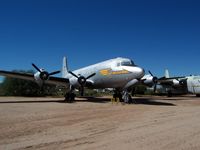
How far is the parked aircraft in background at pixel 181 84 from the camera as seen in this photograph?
42.3 metres

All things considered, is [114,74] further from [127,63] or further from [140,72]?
[140,72]

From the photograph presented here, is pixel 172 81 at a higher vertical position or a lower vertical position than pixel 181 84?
higher

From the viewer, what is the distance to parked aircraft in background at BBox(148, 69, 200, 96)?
4227cm

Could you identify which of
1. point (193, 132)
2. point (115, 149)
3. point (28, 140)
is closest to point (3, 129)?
point (28, 140)

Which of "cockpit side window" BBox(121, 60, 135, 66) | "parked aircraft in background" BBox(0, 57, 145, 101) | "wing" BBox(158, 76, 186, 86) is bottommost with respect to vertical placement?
"parked aircraft in background" BBox(0, 57, 145, 101)

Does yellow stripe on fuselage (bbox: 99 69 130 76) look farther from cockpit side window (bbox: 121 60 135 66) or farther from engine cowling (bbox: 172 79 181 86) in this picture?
engine cowling (bbox: 172 79 181 86)

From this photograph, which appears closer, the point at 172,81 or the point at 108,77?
the point at 108,77

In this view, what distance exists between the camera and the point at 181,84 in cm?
4547

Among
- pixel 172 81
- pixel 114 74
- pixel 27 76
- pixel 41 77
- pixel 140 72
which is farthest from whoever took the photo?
pixel 172 81

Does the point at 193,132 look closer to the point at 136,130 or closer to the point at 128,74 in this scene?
the point at 136,130

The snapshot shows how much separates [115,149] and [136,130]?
2589mm

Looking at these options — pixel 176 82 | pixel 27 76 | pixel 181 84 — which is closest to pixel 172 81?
pixel 176 82

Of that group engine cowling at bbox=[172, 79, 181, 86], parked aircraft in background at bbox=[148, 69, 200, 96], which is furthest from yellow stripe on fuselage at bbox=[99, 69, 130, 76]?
engine cowling at bbox=[172, 79, 181, 86]

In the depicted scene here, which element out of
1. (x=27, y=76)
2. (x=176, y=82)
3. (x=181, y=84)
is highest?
(x=176, y=82)
